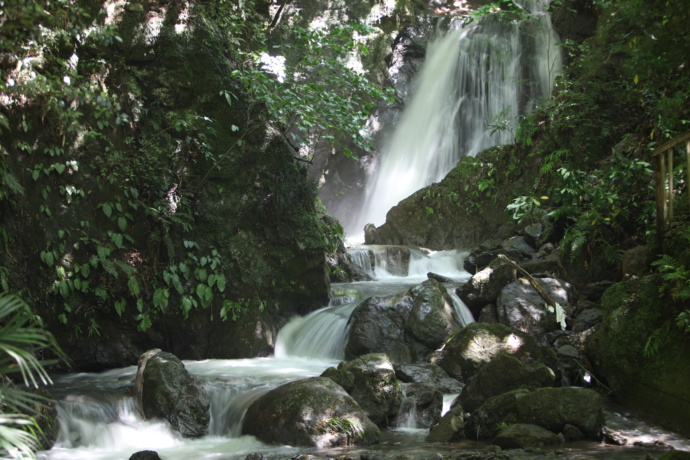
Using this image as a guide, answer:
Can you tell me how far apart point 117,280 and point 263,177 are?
9.80 feet

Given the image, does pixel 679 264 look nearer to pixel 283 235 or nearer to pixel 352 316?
pixel 352 316

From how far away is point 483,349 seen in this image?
285 inches

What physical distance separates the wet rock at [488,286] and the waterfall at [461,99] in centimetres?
957

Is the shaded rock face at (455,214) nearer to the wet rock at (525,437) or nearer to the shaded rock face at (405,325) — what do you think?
the shaded rock face at (405,325)

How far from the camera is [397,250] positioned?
1380 cm

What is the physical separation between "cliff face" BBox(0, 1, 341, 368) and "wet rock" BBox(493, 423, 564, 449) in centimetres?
473

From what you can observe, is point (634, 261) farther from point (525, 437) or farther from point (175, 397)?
point (175, 397)

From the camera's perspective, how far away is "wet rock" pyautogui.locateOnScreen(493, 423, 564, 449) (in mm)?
4973

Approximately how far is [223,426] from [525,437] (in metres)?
3.41

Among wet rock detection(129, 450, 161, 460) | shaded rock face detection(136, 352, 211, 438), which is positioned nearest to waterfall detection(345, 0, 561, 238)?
shaded rock face detection(136, 352, 211, 438)

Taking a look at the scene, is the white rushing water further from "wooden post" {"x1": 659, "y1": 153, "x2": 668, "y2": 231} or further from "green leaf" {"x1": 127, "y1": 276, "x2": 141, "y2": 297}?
"wooden post" {"x1": 659, "y1": 153, "x2": 668, "y2": 231}

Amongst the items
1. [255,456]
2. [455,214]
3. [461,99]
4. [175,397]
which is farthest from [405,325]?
[461,99]

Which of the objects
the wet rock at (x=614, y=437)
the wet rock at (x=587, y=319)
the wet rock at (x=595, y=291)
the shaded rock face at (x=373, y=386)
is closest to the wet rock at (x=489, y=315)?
the wet rock at (x=587, y=319)

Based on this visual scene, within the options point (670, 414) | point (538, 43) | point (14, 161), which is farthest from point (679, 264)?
point (538, 43)
